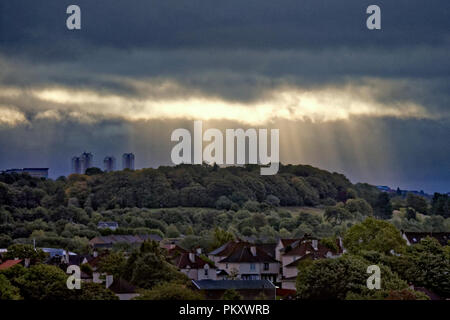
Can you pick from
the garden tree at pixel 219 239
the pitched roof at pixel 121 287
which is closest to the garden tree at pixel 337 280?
the pitched roof at pixel 121 287

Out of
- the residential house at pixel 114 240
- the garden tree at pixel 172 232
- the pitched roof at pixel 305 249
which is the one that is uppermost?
the garden tree at pixel 172 232

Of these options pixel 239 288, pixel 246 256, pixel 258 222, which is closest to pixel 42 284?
pixel 239 288

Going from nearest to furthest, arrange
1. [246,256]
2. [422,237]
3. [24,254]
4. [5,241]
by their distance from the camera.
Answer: [24,254], [246,256], [422,237], [5,241]

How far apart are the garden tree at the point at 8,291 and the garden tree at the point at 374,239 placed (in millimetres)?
34077

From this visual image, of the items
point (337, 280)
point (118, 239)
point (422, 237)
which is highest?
point (422, 237)

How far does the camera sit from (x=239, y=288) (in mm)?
78250

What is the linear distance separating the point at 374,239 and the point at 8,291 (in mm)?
39529

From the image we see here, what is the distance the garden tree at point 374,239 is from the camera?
310 feet

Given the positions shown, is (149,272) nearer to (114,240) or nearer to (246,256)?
(246,256)

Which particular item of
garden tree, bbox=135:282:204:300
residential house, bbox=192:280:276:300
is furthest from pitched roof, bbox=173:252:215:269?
garden tree, bbox=135:282:204:300

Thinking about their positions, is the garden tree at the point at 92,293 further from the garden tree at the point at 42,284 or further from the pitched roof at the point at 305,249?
the pitched roof at the point at 305,249

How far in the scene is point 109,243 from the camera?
157 m
